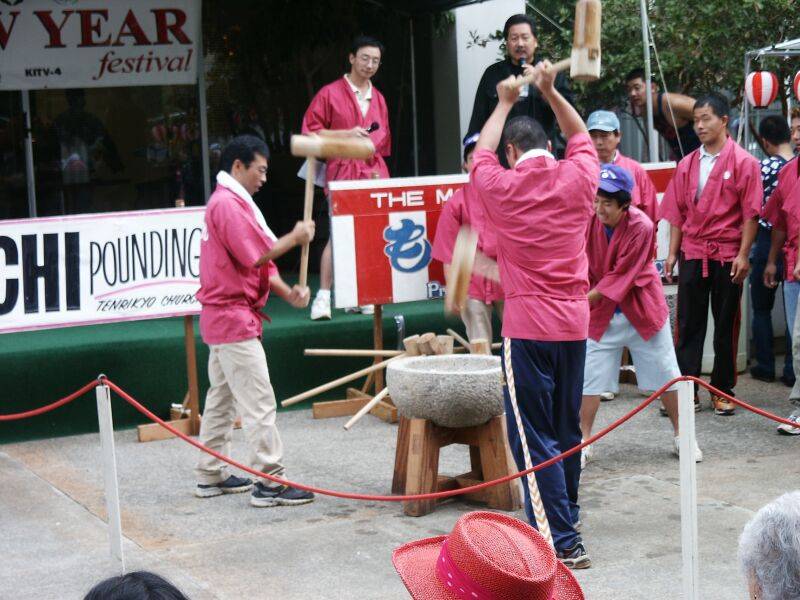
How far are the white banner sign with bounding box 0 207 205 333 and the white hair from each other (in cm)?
566

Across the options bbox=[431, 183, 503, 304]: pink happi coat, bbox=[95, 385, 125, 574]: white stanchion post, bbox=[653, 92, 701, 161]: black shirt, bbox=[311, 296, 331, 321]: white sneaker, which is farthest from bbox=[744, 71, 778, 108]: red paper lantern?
bbox=[95, 385, 125, 574]: white stanchion post

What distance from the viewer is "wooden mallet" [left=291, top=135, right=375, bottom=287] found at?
5.50 m

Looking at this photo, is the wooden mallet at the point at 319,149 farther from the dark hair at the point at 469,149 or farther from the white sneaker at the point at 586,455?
the dark hair at the point at 469,149

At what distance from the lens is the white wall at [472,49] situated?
1133cm

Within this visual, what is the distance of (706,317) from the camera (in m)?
8.12

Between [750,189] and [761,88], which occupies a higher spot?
[761,88]

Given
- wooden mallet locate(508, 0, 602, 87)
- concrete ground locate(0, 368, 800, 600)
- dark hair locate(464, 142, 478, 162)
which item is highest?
wooden mallet locate(508, 0, 602, 87)

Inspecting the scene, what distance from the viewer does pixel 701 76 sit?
34.4 feet

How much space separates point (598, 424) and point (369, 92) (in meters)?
3.02

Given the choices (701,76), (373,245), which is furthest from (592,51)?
(701,76)

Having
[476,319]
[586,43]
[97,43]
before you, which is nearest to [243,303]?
[476,319]

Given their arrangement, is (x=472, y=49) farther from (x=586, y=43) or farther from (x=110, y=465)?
(x=110, y=465)

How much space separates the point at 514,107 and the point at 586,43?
417 centimetres

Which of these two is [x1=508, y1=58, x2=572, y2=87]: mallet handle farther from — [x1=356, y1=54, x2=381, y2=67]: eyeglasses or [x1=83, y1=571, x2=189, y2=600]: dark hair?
[x1=356, y1=54, x2=381, y2=67]: eyeglasses
